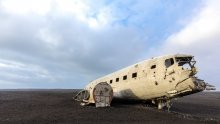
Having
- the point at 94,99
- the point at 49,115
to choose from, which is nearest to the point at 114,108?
the point at 94,99

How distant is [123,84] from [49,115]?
1043 cm

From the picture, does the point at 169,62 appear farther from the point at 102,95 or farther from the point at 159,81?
the point at 102,95

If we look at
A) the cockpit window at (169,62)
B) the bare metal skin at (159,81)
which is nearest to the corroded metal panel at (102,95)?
the bare metal skin at (159,81)

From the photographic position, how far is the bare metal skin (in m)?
30.3

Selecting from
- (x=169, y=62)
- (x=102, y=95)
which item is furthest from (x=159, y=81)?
(x=102, y=95)

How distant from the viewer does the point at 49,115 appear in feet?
97.9

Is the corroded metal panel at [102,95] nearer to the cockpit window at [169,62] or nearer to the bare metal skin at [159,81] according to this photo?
the bare metal skin at [159,81]

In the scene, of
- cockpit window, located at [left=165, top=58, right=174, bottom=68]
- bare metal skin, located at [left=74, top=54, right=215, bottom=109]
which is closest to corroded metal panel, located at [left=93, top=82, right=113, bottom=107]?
bare metal skin, located at [left=74, top=54, right=215, bottom=109]

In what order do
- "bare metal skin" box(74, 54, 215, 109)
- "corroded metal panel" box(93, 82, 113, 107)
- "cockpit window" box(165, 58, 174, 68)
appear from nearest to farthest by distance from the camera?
"bare metal skin" box(74, 54, 215, 109)
"cockpit window" box(165, 58, 174, 68)
"corroded metal panel" box(93, 82, 113, 107)

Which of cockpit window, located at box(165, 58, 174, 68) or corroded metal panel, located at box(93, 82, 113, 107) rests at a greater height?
cockpit window, located at box(165, 58, 174, 68)

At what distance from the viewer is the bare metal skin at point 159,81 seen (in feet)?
99.5

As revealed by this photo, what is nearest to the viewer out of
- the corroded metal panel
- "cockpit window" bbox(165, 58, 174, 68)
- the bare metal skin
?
the bare metal skin

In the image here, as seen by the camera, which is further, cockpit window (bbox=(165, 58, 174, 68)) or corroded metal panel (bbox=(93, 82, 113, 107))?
corroded metal panel (bbox=(93, 82, 113, 107))

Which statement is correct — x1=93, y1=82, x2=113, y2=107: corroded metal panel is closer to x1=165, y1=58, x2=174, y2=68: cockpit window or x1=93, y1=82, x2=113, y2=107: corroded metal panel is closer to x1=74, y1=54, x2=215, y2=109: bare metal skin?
x1=74, y1=54, x2=215, y2=109: bare metal skin
